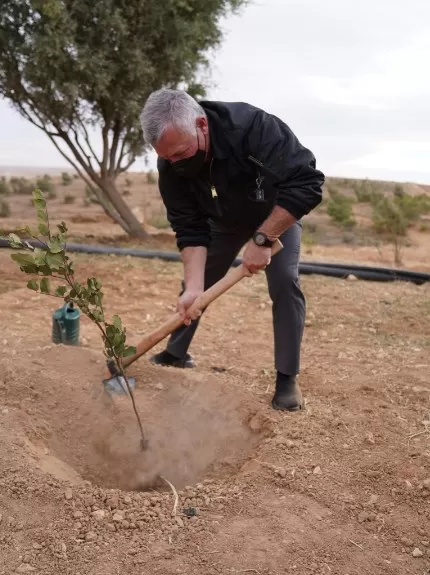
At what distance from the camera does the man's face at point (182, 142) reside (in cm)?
261

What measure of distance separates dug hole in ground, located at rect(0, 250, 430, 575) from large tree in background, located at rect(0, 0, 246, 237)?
4974mm

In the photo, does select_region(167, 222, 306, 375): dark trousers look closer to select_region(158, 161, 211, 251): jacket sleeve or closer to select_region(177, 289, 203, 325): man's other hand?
select_region(158, 161, 211, 251): jacket sleeve

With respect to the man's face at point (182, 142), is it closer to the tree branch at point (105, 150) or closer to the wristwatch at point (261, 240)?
the wristwatch at point (261, 240)

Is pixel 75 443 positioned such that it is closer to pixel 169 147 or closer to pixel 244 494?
pixel 244 494

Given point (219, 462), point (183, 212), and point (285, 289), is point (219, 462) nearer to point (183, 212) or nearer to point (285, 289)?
point (285, 289)

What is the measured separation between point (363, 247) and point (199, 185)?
34.2 feet

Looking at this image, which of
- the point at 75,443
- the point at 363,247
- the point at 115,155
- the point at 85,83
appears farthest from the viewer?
the point at 363,247

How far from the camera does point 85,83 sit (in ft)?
28.9

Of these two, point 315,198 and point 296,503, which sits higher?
point 315,198

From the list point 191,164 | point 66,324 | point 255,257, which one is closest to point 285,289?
point 255,257

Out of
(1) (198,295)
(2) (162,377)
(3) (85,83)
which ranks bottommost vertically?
(2) (162,377)

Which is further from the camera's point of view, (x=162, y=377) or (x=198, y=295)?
(x=162, y=377)

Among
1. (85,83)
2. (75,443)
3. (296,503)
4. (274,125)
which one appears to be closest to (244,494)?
(296,503)

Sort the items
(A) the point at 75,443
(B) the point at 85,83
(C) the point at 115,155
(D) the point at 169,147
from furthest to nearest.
Result: (C) the point at 115,155 → (B) the point at 85,83 → (A) the point at 75,443 → (D) the point at 169,147
